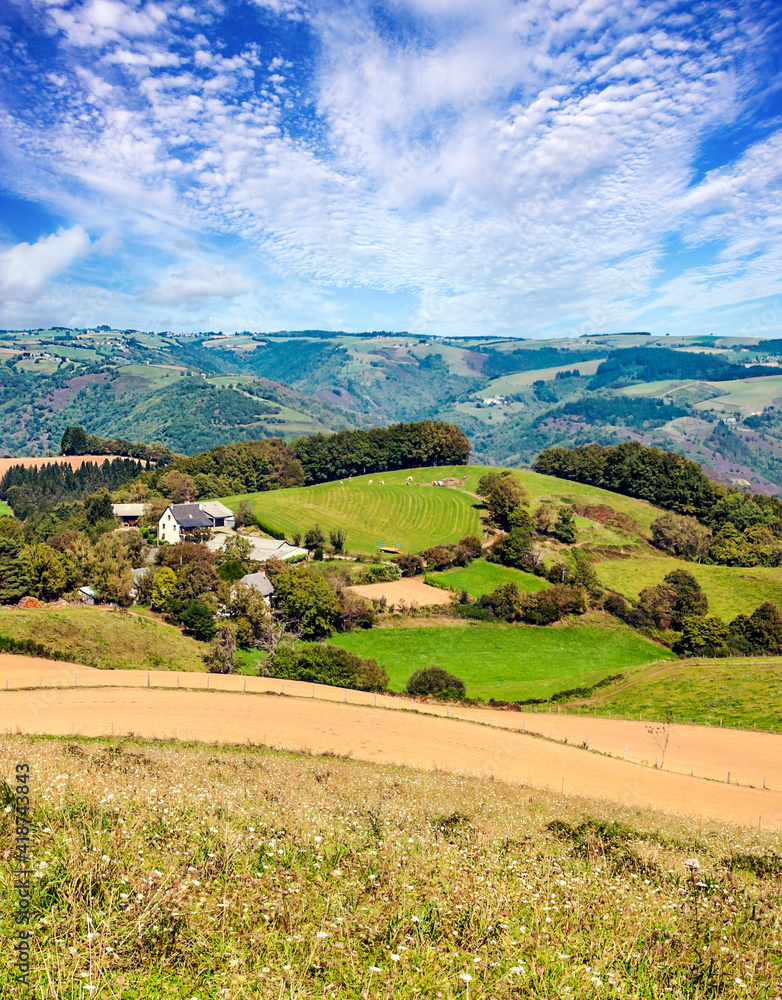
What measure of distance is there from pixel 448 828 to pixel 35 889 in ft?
26.7

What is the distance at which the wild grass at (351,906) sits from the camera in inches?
234

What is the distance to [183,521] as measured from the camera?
8588cm

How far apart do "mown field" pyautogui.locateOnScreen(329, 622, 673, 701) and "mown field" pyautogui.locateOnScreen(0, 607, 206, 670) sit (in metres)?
16.4

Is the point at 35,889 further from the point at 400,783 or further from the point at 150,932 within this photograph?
the point at 400,783

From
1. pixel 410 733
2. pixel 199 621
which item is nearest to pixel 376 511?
pixel 199 621

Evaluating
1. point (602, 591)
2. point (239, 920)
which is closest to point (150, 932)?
point (239, 920)

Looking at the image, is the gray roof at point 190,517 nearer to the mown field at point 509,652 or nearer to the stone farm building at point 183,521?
the stone farm building at point 183,521

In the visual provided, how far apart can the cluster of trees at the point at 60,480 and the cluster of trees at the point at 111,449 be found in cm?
1497

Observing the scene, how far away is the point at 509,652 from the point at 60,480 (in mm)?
121077

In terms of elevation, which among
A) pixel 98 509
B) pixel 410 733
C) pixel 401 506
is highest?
pixel 401 506

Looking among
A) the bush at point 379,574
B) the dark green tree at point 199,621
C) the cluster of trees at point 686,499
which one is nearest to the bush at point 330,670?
the dark green tree at point 199,621

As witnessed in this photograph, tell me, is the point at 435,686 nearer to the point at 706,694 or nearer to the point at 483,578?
the point at 706,694

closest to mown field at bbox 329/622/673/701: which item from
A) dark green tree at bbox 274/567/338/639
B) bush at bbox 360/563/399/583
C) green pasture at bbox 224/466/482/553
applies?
dark green tree at bbox 274/567/338/639

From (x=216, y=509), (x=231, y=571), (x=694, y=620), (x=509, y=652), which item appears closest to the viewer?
(x=509, y=652)
